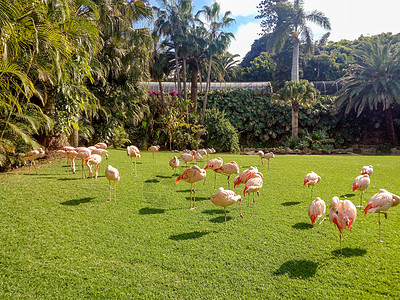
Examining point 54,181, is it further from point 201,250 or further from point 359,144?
point 359,144

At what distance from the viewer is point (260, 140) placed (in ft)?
71.6

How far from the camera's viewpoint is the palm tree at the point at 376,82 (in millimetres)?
18781

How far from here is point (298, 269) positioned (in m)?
2.87

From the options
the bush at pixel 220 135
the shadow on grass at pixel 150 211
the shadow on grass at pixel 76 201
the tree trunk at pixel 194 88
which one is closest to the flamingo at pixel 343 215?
the shadow on grass at pixel 150 211

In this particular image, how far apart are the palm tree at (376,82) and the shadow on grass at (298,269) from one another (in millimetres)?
19625

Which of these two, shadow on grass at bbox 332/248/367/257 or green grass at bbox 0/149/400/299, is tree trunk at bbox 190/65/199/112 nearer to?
green grass at bbox 0/149/400/299

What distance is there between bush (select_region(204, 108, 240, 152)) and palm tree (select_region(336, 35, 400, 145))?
9617mm

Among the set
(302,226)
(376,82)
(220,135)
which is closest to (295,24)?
(376,82)

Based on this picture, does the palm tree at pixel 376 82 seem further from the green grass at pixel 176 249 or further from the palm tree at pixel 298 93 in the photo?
the green grass at pixel 176 249

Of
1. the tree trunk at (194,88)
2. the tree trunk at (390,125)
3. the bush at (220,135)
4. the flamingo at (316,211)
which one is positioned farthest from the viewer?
the tree trunk at (390,125)

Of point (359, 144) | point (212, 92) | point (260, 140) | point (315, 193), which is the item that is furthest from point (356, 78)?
point (315, 193)

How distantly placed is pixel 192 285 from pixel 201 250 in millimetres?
601

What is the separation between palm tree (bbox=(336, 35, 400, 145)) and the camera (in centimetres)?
1878

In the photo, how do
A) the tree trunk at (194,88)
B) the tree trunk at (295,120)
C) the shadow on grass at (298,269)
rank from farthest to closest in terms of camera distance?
1. the tree trunk at (295,120)
2. the tree trunk at (194,88)
3. the shadow on grass at (298,269)
